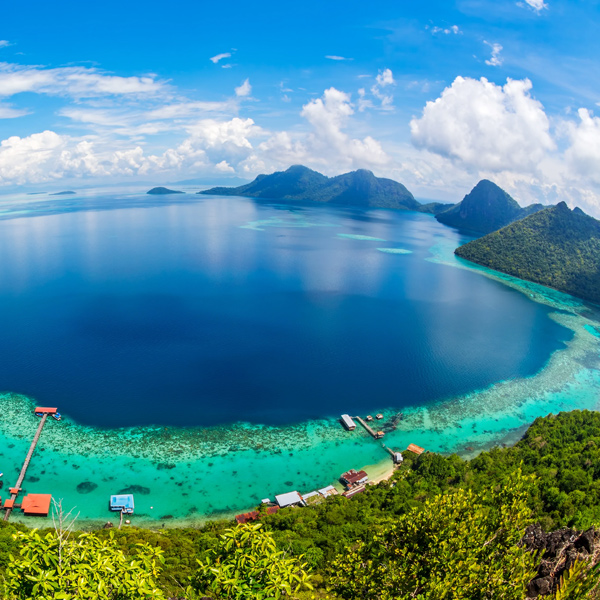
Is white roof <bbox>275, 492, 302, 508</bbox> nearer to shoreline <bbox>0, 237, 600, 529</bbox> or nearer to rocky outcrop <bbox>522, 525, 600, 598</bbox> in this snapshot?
shoreline <bbox>0, 237, 600, 529</bbox>

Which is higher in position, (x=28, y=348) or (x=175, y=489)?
(x=28, y=348)

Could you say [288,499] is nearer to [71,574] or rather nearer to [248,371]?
[248,371]

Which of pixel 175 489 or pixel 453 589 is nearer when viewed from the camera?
pixel 453 589

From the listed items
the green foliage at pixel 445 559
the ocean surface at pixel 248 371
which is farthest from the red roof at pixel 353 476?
the green foliage at pixel 445 559

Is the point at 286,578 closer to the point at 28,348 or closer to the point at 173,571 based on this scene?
the point at 173,571

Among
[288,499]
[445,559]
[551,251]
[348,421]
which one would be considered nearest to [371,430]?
[348,421]

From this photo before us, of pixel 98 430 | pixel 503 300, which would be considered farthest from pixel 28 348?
pixel 503 300
